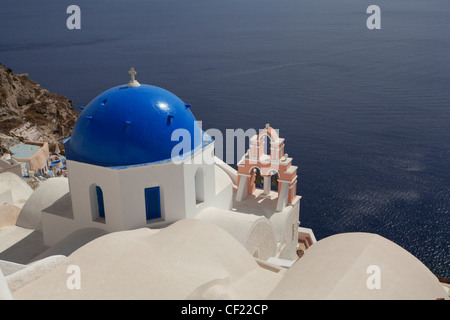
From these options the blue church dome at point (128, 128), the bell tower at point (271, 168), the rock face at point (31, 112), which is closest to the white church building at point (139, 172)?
the blue church dome at point (128, 128)

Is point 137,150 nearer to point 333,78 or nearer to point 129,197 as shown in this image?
point 129,197

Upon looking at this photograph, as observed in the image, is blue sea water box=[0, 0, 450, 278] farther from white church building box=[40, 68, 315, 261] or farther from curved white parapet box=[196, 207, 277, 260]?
white church building box=[40, 68, 315, 261]

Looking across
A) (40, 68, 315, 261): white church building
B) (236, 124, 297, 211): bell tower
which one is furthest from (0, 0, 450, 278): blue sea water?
(40, 68, 315, 261): white church building

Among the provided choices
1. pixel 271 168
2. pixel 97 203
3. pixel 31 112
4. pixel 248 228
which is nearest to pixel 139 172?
pixel 97 203

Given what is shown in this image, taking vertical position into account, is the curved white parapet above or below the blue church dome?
below

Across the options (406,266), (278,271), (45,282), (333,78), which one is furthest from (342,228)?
(333,78)

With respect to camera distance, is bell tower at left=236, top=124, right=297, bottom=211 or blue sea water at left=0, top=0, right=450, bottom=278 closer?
bell tower at left=236, top=124, right=297, bottom=211

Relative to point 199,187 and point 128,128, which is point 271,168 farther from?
point 128,128
